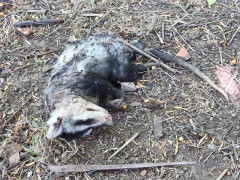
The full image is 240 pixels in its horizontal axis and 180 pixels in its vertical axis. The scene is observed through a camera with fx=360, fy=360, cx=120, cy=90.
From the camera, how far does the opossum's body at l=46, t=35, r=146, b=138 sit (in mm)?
4242

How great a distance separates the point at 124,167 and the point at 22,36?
2.92 m

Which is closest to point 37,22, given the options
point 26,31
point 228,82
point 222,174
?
point 26,31

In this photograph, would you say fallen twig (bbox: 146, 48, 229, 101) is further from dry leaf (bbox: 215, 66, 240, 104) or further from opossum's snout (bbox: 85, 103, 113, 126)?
opossum's snout (bbox: 85, 103, 113, 126)

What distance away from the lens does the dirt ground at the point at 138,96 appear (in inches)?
161

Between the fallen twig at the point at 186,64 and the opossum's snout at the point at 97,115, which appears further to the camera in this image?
the fallen twig at the point at 186,64

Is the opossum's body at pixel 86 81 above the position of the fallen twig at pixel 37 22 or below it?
below

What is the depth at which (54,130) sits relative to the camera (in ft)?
13.3

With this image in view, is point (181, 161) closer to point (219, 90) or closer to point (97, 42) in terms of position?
point (219, 90)

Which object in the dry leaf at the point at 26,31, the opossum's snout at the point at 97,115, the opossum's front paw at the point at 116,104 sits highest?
the dry leaf at the point at 26,31

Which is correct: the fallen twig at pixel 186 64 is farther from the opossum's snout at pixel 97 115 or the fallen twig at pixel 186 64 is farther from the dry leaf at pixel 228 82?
the opossum's snout at pixel 97 115

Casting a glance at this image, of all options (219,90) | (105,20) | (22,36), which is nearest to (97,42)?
(105,20)

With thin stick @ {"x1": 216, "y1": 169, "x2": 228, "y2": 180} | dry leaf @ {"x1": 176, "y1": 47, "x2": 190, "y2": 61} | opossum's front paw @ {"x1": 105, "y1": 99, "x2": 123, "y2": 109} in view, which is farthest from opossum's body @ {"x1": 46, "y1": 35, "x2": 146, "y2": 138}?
thin stick @ {"x1": 216, "y1": 169, "x2": 228, "y2": 180}

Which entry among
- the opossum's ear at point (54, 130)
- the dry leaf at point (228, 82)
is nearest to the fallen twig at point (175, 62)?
the dry leaf at point (228, 82)

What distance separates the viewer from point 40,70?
523cm
